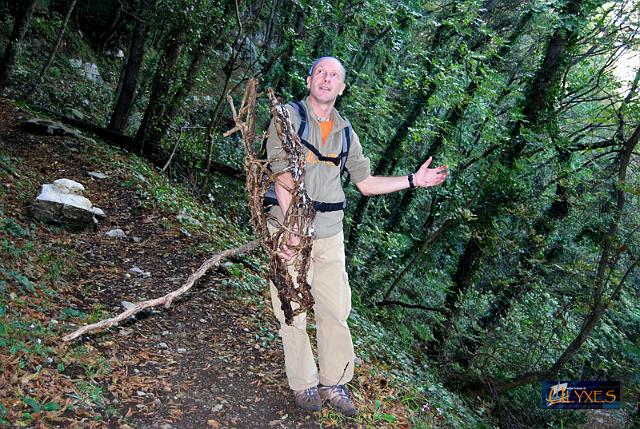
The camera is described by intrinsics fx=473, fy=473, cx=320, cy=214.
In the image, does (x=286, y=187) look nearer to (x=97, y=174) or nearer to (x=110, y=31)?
(x=97, y=174)

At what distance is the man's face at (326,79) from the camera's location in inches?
143

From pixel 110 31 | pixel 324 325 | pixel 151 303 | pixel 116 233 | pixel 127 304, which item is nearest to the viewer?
pixel 324 325

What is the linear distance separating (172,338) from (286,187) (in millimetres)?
2389

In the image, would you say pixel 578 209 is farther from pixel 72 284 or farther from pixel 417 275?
pixel 72 284

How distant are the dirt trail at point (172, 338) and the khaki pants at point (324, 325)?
43 centimetres

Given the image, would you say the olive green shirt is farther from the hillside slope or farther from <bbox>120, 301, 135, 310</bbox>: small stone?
<bbox>120, 301, 135, 310</bbox>: small stone

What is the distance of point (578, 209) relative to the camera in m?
12.1

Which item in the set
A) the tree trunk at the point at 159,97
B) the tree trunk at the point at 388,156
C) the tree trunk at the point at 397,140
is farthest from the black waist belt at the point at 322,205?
the tree trunk at the point at 397,140

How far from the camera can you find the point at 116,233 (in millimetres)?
7051

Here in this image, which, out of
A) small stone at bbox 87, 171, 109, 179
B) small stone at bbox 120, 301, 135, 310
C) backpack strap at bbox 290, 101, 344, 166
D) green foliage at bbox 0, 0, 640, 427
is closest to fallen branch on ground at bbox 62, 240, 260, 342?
small stone at bbox 120, 301, 135, 310

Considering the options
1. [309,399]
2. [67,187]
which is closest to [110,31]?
[67,187]

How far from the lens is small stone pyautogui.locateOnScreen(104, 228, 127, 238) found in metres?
6.97

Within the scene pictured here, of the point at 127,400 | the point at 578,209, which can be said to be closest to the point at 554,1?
the point at 578,209

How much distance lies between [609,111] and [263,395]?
1026cm
